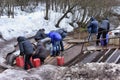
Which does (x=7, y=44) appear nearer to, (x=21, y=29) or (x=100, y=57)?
(x=21, y=29)

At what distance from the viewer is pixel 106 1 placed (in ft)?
86.6

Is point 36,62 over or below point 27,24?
over

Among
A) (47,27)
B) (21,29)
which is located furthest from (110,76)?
(47,27)

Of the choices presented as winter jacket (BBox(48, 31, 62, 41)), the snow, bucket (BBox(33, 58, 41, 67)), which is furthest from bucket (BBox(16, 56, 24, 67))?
the snow

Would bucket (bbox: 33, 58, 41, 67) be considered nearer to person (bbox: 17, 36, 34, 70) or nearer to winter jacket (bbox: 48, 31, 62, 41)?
person (bbox: 17, 36, 34, 70)

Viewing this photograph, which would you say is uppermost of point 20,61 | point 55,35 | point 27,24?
point 55,35

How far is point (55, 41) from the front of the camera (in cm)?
1472

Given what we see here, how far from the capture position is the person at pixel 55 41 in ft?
47.5

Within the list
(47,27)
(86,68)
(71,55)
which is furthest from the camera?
(47,27)

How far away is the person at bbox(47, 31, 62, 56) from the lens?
14.5 metres

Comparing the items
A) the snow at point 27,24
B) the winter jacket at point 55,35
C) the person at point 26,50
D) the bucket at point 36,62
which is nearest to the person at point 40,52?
the bucket at point 36,62

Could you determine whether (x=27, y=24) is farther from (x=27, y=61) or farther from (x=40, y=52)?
(x=27, y=61)

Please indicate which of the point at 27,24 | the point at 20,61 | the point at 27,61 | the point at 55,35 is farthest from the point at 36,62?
the point at 27,24

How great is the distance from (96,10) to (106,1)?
126cm
